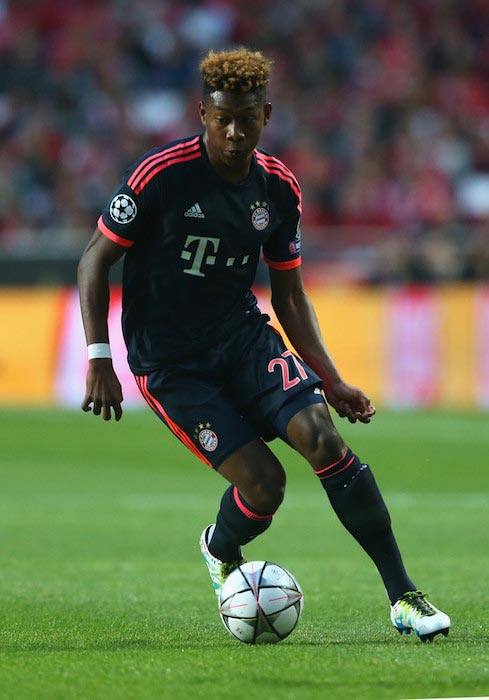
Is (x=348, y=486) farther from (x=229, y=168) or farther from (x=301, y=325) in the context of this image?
(x=229, y=168)

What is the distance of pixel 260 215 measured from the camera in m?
5.78

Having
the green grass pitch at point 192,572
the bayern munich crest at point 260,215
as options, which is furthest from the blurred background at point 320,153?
the bayern munich crest at point 260,215

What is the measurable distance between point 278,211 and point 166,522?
4.38 meters

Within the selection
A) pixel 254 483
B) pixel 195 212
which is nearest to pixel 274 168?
pixel 195 212

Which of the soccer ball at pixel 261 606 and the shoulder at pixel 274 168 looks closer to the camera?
the soccer ball at pixel 261 606

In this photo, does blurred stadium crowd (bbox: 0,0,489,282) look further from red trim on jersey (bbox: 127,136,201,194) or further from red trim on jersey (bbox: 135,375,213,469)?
red trim on jersey (bbox: 127,136,201,194)

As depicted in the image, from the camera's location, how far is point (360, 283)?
1858 centimetres

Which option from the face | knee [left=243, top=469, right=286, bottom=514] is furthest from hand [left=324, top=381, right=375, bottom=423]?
the face

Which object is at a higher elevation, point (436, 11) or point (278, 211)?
point (436, 11)

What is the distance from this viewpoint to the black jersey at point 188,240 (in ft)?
18.4

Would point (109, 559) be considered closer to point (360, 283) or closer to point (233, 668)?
point (233, 668)

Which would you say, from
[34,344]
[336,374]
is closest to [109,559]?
[336,374]

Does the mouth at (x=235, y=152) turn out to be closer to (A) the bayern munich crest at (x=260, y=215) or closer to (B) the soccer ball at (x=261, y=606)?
(A) the bayern munich crest at (x=260, y=215)

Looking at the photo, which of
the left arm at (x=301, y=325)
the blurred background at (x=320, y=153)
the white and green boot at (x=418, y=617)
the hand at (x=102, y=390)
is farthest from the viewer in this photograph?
the blurred background at (x=320, y=153)
